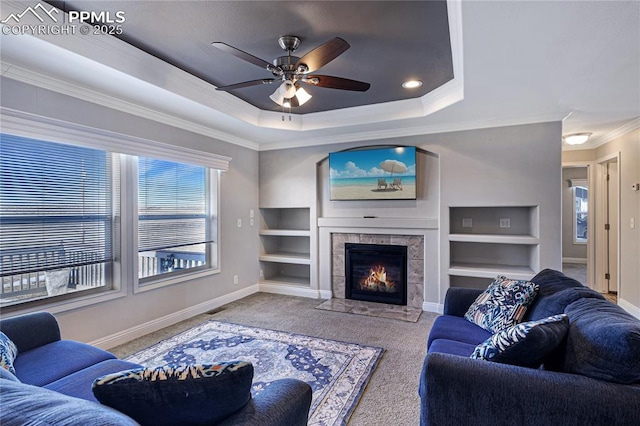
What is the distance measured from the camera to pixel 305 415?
1.29 metres

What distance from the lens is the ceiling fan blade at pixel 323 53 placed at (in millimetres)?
2031

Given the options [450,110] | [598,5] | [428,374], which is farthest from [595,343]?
[450,110]

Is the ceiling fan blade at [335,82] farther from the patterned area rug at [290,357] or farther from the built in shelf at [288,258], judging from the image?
the built in shelf at [288,258]

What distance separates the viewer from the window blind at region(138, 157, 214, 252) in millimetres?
3547

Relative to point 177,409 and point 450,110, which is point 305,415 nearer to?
point 177,409

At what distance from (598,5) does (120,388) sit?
2.79m

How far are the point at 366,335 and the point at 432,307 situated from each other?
1.33m

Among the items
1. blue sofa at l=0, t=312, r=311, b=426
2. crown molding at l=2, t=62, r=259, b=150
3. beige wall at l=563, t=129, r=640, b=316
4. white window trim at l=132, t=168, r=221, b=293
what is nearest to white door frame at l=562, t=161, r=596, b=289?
beige wall at l=563, t=129, r=640, b=316

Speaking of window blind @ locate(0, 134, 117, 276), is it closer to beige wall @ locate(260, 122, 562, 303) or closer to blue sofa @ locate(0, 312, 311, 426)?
blue sofa @ locate(0, 312, 311, 426)

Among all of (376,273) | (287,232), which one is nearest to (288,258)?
(287,232)

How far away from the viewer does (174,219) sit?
394 cm

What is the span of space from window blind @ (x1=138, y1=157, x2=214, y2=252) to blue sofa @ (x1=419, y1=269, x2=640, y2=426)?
3.30m

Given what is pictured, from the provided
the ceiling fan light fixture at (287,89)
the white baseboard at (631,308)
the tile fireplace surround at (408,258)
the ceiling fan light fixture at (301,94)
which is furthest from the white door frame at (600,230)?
the ceiling fan light fixture at (287,89)

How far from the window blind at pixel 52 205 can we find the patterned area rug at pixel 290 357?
1138 millimetres
